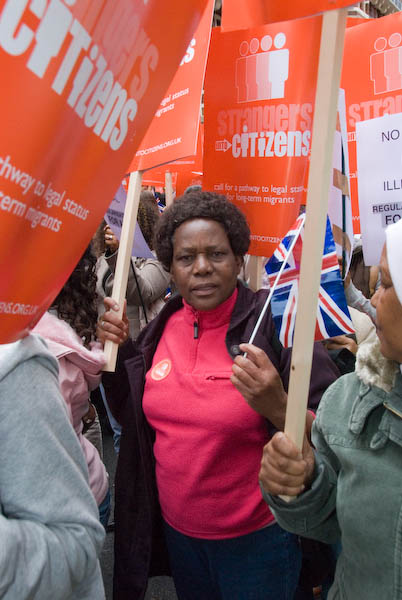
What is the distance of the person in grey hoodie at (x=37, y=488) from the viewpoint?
2.83ft

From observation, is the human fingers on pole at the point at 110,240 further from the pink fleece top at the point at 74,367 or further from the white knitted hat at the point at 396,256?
the white knitted hat at the point at 396,256

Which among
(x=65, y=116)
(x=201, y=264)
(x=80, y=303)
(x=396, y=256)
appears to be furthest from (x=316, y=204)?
(x=80, y=303)

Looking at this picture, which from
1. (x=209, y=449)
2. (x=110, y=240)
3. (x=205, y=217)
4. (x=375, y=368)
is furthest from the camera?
(x=110, y=240)

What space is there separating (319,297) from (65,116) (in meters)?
0.86

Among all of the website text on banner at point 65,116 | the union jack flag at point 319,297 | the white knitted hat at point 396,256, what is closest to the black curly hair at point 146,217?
the union jack flag at point 319,297

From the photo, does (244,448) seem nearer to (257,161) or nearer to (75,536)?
(75,536)

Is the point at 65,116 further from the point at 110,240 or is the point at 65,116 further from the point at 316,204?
the point at 110,240

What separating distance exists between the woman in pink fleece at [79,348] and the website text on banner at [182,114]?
516 mm

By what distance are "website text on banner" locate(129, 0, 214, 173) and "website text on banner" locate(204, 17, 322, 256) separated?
0.07 m

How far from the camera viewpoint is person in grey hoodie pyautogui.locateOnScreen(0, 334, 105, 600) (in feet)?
2.83

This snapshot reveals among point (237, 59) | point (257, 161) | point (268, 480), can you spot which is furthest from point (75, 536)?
point (237, 59)

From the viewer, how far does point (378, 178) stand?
1725mm

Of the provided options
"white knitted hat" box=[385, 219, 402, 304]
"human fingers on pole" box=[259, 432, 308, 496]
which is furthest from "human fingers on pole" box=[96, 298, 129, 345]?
"white knitted hat" box=[385, 219, 402, 304]

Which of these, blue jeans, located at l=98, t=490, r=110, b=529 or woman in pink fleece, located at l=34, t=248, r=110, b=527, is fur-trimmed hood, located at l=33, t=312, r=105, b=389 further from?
blue jeans, located at l=98, t=490, r=110, b=529
